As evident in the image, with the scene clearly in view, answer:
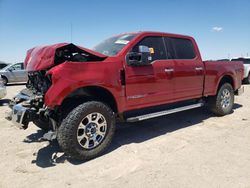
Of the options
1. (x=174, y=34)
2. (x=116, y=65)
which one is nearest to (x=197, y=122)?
(x=174, y=34)

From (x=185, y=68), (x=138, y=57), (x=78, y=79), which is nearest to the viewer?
(x=78, y=79)

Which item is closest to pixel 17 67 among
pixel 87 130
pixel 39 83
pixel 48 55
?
pixel 39 83

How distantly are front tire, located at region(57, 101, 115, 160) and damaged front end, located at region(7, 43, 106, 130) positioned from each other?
1.04ft

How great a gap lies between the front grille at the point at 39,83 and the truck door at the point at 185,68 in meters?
2.60

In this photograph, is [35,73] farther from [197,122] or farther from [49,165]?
[197,122]

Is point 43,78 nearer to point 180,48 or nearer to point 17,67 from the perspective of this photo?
point 180,48

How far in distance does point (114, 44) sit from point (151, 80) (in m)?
1.03

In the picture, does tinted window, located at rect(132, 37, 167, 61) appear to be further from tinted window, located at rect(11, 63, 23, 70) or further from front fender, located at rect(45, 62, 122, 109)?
tinted window, located at rect(11, 63, 23, 70)

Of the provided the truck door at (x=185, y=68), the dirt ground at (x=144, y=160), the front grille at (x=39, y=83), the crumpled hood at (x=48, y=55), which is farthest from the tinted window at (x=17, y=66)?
the truck door at (x=185, y=68)

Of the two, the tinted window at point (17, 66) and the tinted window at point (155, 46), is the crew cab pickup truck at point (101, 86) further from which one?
the tinted window at point (17, 66)

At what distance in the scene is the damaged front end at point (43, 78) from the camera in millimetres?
3728

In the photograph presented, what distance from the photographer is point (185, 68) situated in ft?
17.7

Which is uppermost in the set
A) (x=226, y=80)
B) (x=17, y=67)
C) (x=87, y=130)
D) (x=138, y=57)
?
(x=138, y=57)

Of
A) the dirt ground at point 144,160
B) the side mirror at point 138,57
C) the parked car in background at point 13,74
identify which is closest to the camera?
the dirt ground at point 144,160
